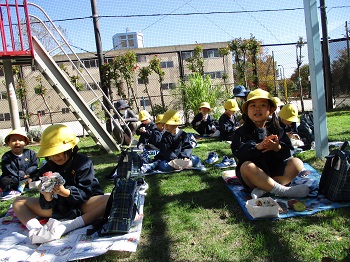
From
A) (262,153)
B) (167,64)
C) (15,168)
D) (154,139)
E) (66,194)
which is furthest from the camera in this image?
(167,64)

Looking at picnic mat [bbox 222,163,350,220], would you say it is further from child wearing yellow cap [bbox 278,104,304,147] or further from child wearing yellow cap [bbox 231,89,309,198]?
child wearing yellow cap [bbox 278,104,304,147]

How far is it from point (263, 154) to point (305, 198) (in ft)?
1.97

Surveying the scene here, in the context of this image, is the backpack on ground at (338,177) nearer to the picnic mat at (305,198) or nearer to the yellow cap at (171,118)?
the picnic mat at (305,198)

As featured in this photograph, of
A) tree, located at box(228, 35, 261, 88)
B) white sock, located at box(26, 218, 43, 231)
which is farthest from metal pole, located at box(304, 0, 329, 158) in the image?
tree, located at box(228, 35, 261, 88)

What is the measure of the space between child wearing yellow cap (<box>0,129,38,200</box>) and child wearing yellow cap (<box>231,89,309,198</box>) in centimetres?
303

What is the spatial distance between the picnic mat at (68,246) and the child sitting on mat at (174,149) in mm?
2088

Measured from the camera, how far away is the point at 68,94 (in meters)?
7.08

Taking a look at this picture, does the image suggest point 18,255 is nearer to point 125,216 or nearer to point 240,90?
point 125,216

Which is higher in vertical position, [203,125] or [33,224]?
[203,125]

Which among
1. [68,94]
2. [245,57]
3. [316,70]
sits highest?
[245,57]

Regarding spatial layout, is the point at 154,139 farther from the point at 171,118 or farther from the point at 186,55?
the point at 186,55

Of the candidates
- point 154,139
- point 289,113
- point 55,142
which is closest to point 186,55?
point 154,139

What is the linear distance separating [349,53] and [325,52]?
88 centimetres

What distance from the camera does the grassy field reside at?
2.31 meters
